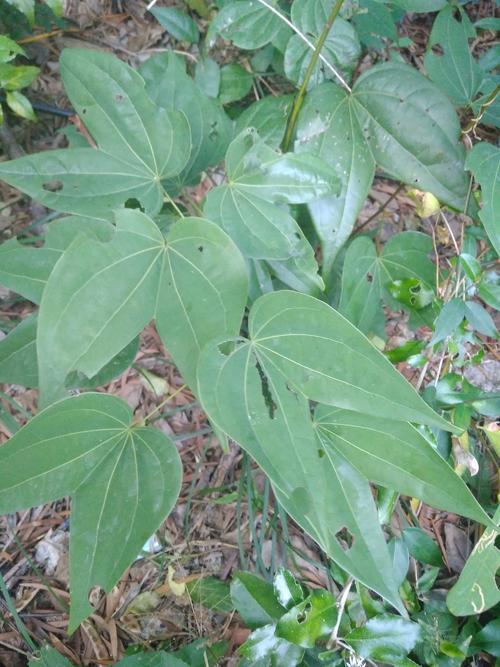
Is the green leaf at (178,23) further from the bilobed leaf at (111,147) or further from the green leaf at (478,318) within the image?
the green leaf at (478,318)

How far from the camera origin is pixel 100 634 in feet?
3.55

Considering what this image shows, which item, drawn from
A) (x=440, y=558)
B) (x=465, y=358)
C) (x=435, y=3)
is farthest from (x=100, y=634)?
(x=435, y=3)

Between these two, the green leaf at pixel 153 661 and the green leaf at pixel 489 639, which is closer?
the green leaf at pixel 153 661

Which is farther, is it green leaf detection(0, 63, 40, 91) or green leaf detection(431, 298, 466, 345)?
green leaf detection(0, 63, 40, 91)

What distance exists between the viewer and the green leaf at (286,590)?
35.1 inches


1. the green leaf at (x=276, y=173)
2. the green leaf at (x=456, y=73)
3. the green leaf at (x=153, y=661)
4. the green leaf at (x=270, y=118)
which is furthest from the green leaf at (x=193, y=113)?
the green leaf at (x=153, y=661)

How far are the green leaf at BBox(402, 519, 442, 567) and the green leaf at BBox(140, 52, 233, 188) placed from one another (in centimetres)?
79

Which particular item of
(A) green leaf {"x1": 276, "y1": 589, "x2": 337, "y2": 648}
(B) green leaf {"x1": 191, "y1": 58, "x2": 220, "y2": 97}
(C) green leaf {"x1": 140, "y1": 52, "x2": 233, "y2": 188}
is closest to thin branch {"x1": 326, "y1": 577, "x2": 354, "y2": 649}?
(A) green leaf {"x1": 276, "y1": 589, "x2": 337, "y2": 648}

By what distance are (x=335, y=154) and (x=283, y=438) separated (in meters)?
0.55

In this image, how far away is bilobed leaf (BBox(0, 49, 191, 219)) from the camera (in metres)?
0.81

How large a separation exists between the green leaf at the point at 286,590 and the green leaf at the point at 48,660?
15.5 inches

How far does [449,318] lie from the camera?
3.03 feet

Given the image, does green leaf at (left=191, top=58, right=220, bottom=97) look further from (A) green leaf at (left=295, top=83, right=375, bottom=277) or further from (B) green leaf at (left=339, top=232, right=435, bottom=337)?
(B) green leaf at (left=339, top=232, right=435, bottom=337)

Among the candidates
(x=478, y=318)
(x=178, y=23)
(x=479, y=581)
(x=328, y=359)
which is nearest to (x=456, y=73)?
(x=478, y=318)
